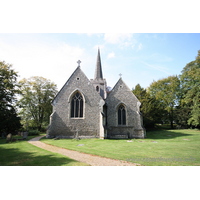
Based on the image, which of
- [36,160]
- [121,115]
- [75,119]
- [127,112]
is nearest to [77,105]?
[75,119]

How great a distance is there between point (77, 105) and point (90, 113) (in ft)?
7.23

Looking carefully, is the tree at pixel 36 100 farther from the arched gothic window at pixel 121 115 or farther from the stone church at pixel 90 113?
the arched gothic window at pixel 121 115

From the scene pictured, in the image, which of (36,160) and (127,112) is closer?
(36,160)

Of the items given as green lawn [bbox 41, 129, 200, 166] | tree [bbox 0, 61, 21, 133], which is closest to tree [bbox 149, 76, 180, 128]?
green lawn [bbox 41, 129, 200, 166]

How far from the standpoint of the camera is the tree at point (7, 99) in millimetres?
16541

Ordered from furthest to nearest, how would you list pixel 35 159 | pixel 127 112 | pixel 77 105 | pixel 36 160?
pixel 127 112 < pixel 77 105 < pixel 35 159 < pixel 36 160

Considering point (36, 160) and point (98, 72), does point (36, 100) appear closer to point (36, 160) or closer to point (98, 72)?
point (98, 72)

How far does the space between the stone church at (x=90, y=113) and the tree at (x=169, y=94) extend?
61.6 feet

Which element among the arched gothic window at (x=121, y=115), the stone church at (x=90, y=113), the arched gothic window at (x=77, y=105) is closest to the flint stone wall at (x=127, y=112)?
the stone church at (x=90, y=113)

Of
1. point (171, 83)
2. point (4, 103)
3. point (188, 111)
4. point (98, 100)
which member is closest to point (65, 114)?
point (98, 100)

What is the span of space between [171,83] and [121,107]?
22118mm

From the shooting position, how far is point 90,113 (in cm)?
1588

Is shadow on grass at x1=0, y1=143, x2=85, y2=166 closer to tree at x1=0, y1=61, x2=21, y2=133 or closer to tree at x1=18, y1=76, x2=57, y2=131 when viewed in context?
tree at x1=0, y1=61, x2=21, y2=133

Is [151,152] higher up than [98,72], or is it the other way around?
[98,72]
